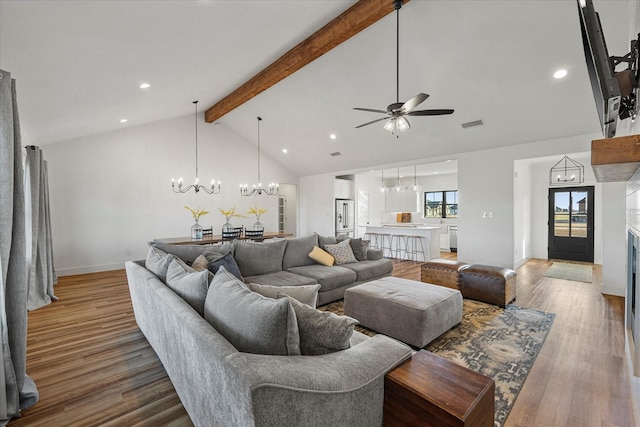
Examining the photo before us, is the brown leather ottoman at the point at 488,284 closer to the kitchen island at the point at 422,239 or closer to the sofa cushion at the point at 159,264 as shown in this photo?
the kitchen island at the point at 422,239

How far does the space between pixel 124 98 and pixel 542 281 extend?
25.3ft

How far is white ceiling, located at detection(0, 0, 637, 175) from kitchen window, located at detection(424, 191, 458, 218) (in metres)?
4.13

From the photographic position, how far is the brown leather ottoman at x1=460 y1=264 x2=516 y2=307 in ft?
12.2

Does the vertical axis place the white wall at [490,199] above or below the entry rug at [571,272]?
above

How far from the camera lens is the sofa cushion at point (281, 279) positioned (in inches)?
139

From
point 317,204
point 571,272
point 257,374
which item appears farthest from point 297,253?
point 571,272

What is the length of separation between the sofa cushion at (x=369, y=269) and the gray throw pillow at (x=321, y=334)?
2898 mm

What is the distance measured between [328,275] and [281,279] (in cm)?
65

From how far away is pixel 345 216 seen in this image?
9.25 metres

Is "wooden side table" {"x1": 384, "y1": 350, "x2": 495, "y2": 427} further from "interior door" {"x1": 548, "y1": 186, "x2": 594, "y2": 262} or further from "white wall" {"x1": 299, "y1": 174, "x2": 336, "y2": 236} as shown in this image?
"interior door" {"x1": 548, "y1": 186, "x2": 594, "y2": 262}

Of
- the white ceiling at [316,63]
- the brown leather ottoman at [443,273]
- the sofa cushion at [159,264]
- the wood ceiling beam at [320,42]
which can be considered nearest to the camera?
the white ceiling at [316,63]

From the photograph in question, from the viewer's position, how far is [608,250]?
173 inches

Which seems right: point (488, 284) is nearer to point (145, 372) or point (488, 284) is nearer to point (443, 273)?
point (443, 273)

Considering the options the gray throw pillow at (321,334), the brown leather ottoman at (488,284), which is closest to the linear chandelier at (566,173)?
the brown leather ottoman at (488,284)
